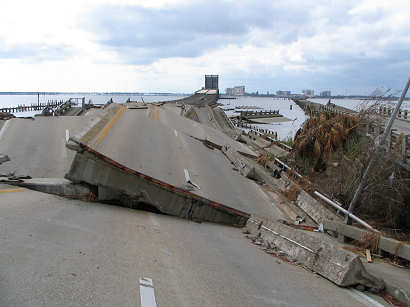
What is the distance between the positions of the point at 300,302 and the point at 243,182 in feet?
27.2

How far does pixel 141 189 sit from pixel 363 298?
576 cm

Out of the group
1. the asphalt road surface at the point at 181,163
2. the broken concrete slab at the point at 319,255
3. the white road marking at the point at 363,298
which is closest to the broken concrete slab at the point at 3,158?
the asphalt road surface at the point at 181,163

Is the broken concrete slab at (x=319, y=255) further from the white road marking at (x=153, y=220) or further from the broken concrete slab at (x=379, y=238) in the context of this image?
the white road marking at (x=153, y=220)

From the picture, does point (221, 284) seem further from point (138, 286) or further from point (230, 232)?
point (230, 232)

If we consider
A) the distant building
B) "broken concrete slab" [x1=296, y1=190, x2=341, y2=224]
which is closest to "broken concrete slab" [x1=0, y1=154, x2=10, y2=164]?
"broken concrete slab" [x1=296, y1=190, x2=341, y2=224]

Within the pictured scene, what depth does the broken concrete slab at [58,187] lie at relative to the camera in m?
9.37

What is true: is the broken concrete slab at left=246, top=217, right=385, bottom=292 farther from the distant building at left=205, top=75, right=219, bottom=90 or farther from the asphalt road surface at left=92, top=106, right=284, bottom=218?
the distant building at left=205, top=75, right=219, bottom=90

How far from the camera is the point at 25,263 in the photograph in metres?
4.59

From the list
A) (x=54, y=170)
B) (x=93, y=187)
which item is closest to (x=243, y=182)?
(x=93, y=187)

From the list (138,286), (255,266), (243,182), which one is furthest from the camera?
(243,182)

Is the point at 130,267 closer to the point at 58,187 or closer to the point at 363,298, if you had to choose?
the point at 363,298

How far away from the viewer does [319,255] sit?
618 cm

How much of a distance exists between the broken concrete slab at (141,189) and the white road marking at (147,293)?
459 cm

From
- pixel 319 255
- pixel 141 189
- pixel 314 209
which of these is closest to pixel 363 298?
pixel 319 255
